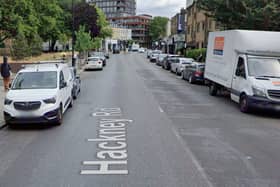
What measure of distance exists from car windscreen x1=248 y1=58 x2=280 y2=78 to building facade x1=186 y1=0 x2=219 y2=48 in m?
29.1

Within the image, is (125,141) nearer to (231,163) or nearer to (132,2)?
(231,163)

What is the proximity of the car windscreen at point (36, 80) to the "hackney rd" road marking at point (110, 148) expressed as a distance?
1.88 meters

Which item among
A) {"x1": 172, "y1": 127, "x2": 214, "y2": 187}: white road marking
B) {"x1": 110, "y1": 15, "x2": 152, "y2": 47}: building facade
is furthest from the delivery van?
{"x1": 110, "y1": 15, "x2": 152, "y2": 47}: building facade

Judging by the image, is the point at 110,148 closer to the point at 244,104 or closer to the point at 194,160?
the point at 194,160

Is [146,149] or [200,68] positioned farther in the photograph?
[200,68]

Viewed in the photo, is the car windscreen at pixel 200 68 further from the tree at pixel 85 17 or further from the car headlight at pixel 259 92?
the tree at pixel 85 17

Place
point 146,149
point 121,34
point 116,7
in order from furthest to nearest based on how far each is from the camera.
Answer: point 116,7 < point 121,34 < point 146,149

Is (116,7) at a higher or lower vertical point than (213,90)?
higher

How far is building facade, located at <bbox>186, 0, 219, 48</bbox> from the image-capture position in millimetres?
43828

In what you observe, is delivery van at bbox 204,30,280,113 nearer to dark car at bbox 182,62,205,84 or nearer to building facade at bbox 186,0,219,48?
dark car at bbox 182,62,205,84

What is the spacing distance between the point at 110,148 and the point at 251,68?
765 centimetres

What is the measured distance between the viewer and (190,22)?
56.8 m

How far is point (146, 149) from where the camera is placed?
7.37m

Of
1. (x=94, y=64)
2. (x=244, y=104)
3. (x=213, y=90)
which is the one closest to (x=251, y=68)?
(x=244, y=104)
